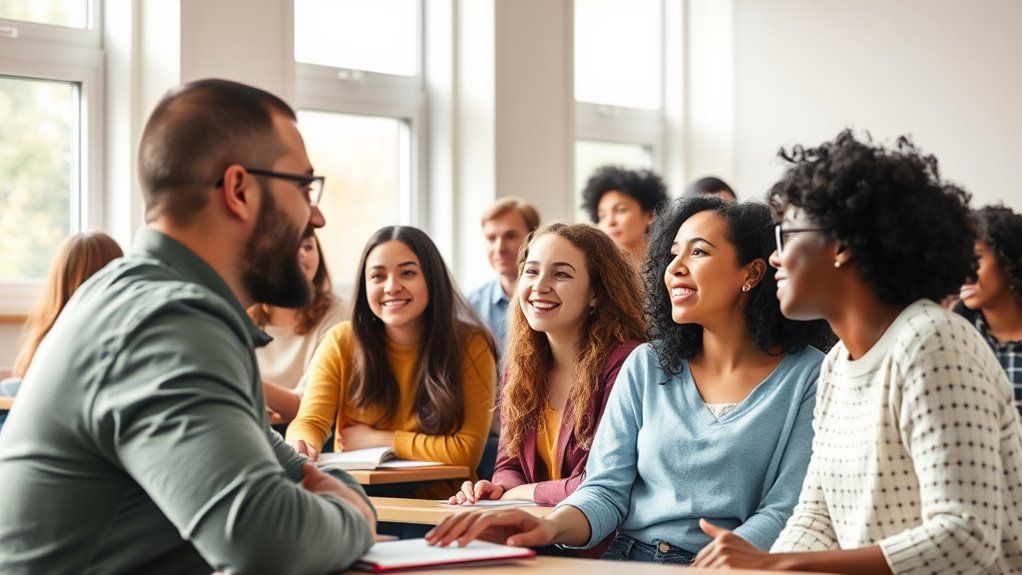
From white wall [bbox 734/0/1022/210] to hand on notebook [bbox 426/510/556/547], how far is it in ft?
15.1

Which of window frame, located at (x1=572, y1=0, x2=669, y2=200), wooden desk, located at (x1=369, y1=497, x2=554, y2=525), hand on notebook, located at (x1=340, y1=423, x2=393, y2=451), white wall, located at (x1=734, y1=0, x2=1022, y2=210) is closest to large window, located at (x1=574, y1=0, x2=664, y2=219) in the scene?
window frame, located at (x1=572, y1=0, x2=669, y2=200)

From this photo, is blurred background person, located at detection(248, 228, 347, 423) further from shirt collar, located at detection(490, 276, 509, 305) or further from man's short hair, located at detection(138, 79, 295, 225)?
man's short hair, located at detection(138, 79, 295, 225)

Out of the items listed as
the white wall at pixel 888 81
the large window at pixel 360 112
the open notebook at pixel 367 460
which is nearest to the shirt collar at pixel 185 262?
the open notebook at pixel 367 460

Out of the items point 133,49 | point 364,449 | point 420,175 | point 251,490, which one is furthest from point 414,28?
point 251,490

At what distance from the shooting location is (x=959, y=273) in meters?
2.01

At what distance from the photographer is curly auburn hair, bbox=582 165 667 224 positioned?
20.2 ft

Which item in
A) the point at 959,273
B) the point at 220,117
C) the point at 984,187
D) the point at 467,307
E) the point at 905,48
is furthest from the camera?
the point at 905,48

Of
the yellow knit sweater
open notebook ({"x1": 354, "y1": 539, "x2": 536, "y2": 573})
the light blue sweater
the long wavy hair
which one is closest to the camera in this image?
open notebook ({"x1": 354, "y1": 539, "x2": 536, "y2": 573})

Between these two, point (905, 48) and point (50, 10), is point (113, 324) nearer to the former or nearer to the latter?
point (50, 10)

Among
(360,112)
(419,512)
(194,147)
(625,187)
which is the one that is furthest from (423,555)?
(625,187)

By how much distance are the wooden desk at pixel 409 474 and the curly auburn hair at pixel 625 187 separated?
2.62m

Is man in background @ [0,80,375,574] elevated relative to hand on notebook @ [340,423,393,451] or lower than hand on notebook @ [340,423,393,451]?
elevated

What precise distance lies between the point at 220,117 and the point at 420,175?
458 centimetres

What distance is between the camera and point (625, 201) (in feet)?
20.2
